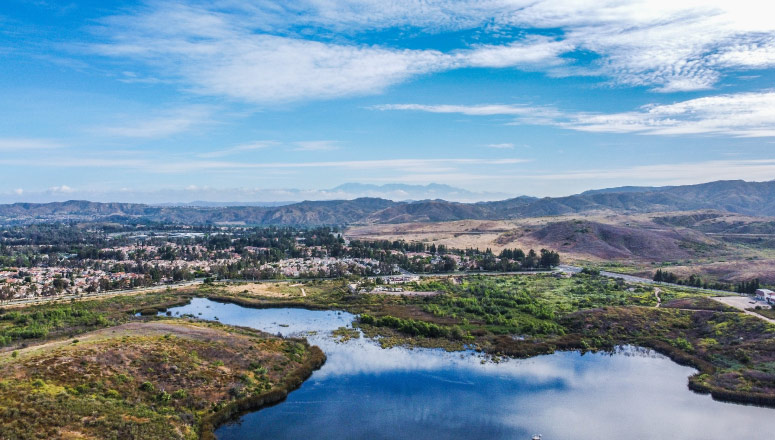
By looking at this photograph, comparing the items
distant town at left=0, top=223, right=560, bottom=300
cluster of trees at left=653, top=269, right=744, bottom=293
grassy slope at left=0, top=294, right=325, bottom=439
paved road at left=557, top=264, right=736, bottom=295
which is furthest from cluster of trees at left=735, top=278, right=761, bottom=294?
grassy slope at left=0, top=294, right=325, bottom=439

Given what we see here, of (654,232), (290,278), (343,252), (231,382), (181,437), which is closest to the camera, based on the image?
(181,437)

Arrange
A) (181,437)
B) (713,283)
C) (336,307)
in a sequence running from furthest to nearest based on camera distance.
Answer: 1. (713,283)
2. (336,307)
3. (181,437)

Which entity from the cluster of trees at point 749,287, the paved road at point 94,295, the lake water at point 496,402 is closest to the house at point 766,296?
the cluster of trees at point 749,287

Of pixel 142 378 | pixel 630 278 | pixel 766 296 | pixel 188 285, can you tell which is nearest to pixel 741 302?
pixel 766 296

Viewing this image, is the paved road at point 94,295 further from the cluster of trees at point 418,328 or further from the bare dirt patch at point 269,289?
the cluster of trees at point 418,328

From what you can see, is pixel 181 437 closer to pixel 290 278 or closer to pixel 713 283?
pixel 290 278

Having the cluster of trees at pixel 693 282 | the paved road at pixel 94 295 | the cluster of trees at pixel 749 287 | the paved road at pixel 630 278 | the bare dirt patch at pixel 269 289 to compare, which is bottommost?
the paved road at pixel 94 295

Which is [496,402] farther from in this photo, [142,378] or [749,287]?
[749,287]

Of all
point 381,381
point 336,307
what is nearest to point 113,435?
point 381,381
